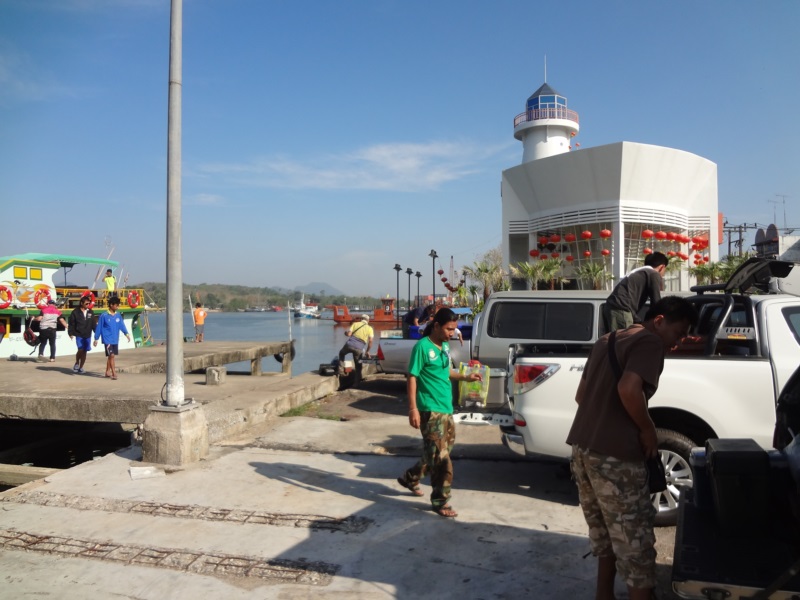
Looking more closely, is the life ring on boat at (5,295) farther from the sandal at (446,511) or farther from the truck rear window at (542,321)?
the sandal at (446,511)

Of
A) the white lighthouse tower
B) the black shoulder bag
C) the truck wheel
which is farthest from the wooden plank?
the white lighthouse tower

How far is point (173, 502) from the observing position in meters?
5.73

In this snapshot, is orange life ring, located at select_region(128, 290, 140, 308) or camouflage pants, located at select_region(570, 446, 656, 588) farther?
orange life ring, located at select_region(128, 290, 140, 308)

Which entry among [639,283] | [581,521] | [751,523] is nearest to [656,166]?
[639,283]

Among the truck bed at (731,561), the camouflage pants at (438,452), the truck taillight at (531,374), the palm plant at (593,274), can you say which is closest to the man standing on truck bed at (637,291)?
the truck taillight at (531,374)

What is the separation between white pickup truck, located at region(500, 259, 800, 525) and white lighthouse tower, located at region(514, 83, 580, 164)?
3667 cm

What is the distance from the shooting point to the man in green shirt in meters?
5.28

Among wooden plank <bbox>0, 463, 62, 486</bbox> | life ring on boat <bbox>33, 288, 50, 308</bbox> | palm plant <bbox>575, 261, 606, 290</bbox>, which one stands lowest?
wooden plank <bbox>0, 463, 62, 486</bbox>

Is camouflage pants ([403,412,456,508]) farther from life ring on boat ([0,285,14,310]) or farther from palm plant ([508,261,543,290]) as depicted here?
palm plant ([508,261,543,290])

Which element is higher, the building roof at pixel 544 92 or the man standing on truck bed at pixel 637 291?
the building roof at pixel 544 92

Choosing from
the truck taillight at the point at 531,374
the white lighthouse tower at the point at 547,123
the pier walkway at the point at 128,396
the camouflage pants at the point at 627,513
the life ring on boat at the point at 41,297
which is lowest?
the pier walkway at the point at 128,396

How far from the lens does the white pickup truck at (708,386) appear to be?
5.00 metres

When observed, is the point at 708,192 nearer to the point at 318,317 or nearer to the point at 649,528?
the point at 649,528

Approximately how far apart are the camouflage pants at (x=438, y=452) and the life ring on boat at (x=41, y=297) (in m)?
19.1
